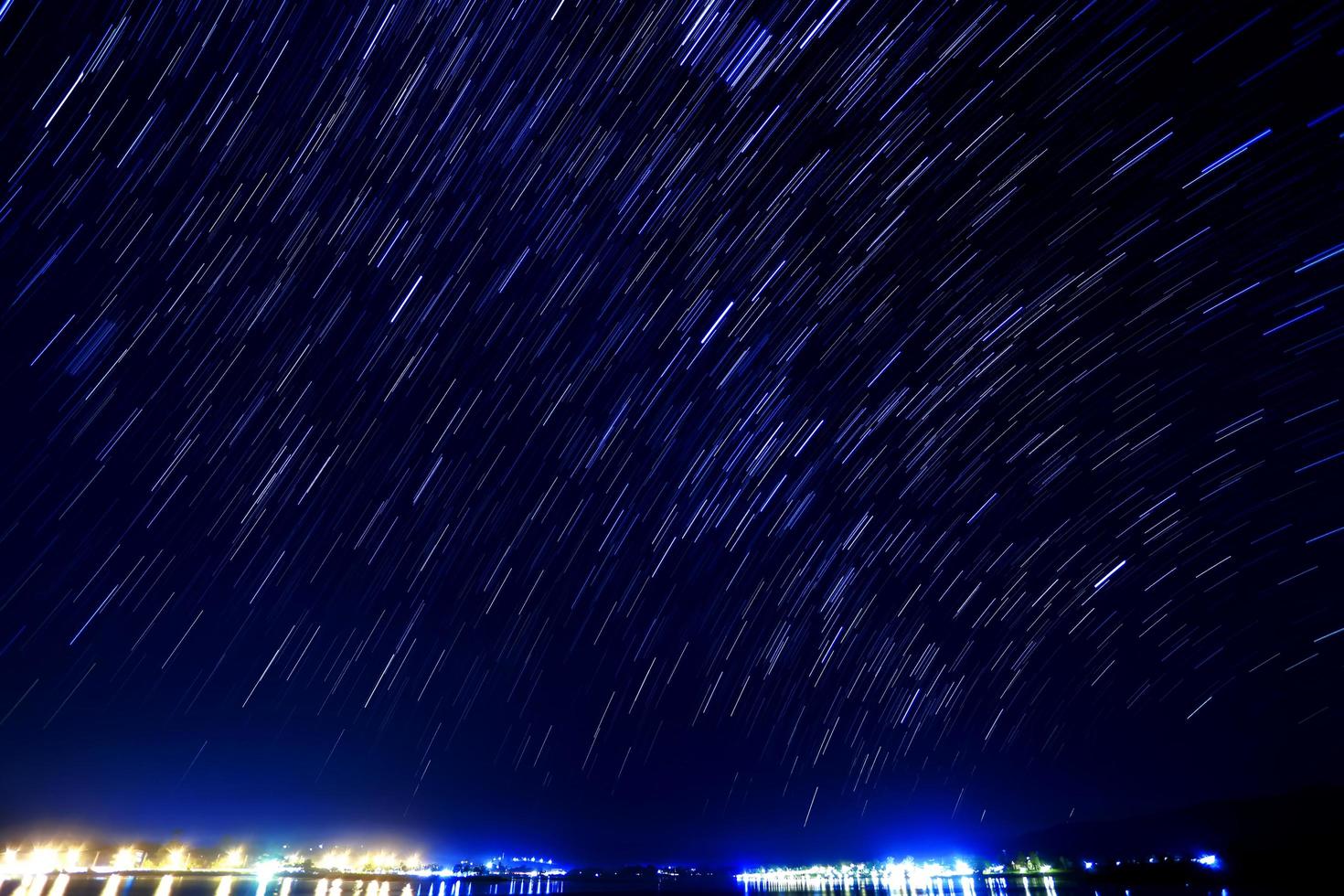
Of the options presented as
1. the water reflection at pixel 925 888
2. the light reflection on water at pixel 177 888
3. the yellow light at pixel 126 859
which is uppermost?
the yellow light at pixel 126 859

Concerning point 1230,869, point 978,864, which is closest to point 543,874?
point 978,864

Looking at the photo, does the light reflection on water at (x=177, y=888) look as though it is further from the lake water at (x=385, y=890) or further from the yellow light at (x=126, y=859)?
the yellow light at (x=126, y=859)

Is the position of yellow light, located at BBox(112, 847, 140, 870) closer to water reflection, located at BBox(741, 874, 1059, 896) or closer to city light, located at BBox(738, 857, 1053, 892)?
water reflection, located at BBox(741, 874, 1059, 896)

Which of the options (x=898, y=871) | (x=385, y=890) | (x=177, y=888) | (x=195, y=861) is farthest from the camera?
(x=898, y=871)

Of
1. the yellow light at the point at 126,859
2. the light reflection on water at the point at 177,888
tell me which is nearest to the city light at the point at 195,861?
the yellow light at the point at 126,859

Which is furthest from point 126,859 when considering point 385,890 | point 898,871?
point 898,871

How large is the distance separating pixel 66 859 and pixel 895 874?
166703 millimetres

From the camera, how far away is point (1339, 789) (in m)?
147

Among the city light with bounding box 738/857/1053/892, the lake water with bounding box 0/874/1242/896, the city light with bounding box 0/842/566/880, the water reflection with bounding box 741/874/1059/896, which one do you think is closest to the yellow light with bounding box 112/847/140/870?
the city light with bounding box 0/842/566/880

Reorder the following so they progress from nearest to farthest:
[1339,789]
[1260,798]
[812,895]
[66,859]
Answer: [812,895]
[66,859]
[1339,789]
[1260,798]

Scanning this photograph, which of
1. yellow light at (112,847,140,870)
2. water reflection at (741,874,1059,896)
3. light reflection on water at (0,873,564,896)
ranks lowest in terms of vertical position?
light reflection on water at (0,873,564,896)

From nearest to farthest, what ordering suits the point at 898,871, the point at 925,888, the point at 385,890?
the point at 385,890, the point at 925,888, the point at 898,871

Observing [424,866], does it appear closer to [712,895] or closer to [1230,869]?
[712,895]

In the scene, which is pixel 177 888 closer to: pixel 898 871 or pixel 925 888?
pixel 925 888
